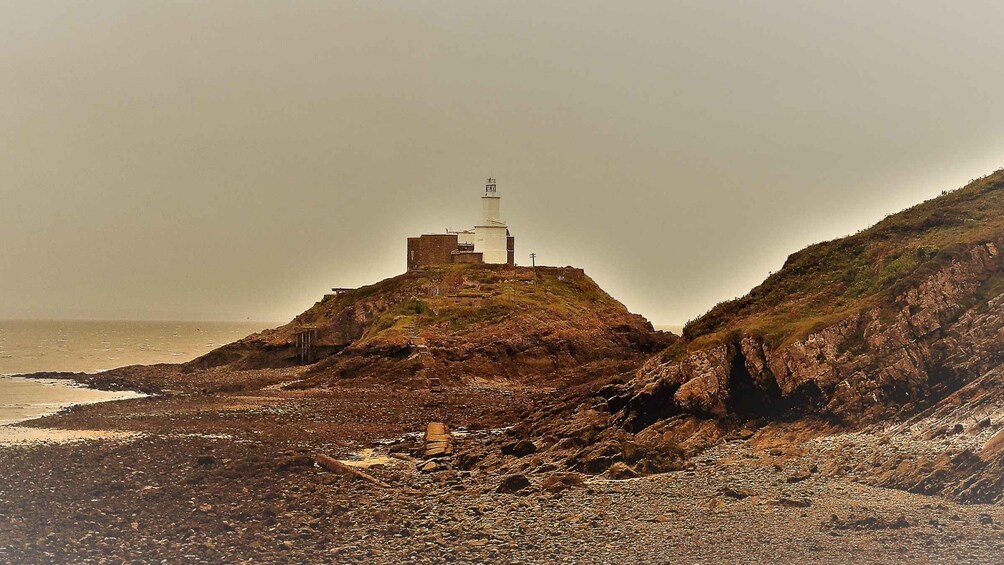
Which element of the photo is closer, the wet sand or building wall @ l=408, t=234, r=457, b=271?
the wet sand

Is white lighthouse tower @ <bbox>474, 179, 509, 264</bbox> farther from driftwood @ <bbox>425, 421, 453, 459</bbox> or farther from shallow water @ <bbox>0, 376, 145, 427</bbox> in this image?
driftwood @ <bbox>425, 421, 453, 459</bbox>

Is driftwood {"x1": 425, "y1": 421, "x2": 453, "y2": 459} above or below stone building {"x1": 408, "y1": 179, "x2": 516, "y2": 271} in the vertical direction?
below

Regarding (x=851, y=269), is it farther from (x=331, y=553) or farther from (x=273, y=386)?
(x=273, y=386)

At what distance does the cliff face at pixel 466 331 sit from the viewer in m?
67.0

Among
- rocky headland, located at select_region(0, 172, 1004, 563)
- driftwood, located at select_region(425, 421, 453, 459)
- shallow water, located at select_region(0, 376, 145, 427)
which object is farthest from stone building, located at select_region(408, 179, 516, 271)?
driftwood, located at select_region(425, 421, 453, 459)

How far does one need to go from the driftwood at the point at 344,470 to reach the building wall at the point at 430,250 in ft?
245

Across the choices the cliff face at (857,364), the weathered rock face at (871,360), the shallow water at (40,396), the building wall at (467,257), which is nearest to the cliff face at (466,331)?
the building wall at (467,257)

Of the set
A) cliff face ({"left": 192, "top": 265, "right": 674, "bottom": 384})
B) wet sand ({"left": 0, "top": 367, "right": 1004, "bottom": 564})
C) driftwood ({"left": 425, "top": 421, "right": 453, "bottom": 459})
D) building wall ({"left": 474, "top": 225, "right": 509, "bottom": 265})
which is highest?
building wall ({"left": 474, "top": 225, "right": 509, "bottom": 265})

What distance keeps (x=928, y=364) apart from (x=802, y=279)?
32.0 feet

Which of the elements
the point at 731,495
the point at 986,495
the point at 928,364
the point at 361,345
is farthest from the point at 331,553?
the point at 361,345

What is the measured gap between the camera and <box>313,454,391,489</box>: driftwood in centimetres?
2541

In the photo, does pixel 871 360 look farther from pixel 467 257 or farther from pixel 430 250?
pixel 430 250

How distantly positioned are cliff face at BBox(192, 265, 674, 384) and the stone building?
5.23 metres

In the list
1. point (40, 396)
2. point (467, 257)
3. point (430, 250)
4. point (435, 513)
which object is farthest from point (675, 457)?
point (430, 250)
